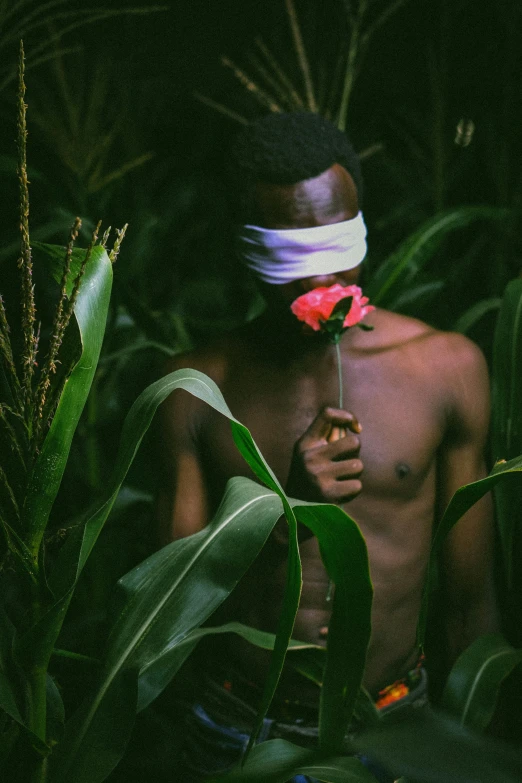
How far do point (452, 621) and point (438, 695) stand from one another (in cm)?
19

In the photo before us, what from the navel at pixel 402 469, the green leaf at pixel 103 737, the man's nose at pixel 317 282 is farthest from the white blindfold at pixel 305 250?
the green leaf at pixel 103 737

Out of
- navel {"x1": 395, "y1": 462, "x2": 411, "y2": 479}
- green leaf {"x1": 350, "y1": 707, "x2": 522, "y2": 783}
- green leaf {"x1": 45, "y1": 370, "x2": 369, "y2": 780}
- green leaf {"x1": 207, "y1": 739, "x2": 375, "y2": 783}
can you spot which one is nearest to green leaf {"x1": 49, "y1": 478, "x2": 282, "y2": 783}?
green leaf {"x1": 45, "y1": 370, "x2": 369, "y2": 780}

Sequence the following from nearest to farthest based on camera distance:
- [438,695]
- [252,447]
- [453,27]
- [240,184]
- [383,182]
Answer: [252,447], [240,184], [438,695], [453,27], [383,182]

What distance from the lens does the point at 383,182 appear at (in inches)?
74.0

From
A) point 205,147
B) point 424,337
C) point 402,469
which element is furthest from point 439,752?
point 205,147

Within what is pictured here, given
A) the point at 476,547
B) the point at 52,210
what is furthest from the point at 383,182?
the point at 476,547

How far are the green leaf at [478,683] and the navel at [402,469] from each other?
217mm

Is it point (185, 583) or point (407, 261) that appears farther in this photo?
point (407, 261)

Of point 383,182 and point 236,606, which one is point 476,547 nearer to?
point 236,606

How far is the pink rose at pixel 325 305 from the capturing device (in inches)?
31.2

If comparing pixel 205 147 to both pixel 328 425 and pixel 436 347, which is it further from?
pixel 328 425

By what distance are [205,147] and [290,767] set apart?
1.63 meters

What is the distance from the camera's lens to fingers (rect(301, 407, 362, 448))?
749 millimetres

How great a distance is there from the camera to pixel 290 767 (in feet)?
1.84
